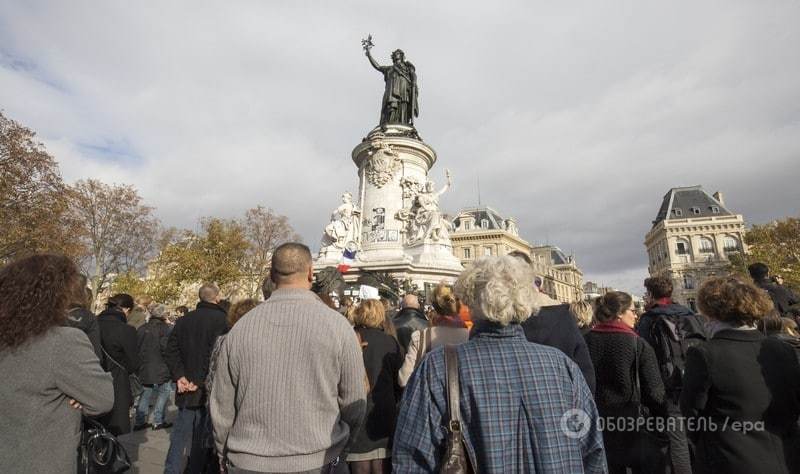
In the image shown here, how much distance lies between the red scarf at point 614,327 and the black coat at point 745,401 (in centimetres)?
86

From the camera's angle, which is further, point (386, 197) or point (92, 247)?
point (92, 247)

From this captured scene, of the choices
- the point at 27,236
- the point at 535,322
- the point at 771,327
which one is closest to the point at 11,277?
the point at 535,322

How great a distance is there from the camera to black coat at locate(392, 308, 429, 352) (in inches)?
179

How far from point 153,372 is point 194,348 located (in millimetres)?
3280

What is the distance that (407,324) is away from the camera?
16.2ft

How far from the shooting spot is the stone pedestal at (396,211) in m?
16.3

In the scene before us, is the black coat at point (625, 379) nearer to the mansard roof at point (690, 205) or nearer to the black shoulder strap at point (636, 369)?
the black shoulder strap at point (636, 369)

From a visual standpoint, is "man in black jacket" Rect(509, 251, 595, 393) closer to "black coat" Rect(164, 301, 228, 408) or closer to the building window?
"black coat" Rect(164, 301, 228, 408)

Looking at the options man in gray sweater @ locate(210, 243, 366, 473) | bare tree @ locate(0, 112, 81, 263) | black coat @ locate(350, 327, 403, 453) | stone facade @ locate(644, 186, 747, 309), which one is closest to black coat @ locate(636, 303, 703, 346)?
black coat @ locate(350, 327, 403, 453)

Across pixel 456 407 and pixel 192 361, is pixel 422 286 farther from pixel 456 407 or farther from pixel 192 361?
pixel 456 407

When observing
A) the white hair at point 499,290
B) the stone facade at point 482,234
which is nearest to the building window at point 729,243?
the stone facade at point 482,234

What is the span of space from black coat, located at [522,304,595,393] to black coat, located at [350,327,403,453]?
1.08 metres

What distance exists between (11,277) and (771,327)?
4806 millimetres

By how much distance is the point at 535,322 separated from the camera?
3.14 meters
